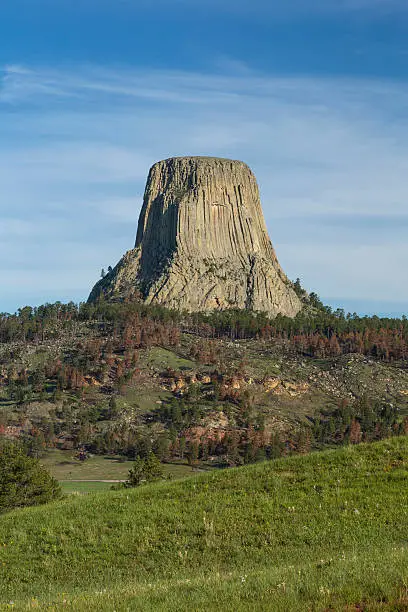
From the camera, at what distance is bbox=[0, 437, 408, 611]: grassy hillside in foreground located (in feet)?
51.4

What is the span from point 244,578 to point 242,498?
8078 mm

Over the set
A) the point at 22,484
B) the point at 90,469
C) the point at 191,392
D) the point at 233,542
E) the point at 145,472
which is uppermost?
the point at 233,542

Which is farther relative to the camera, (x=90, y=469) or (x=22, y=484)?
(x=90, y=469)

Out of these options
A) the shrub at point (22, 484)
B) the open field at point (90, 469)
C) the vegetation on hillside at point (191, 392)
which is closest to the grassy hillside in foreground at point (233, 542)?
the shrub at point (22, 484)

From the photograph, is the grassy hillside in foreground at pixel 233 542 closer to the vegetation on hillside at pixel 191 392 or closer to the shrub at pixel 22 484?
the shrub at pixel 22 484

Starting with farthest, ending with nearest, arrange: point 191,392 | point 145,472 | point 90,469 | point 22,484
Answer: point 191,392
point 90,469
point 145,472
point 22,484

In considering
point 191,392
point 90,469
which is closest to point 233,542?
point 90,469

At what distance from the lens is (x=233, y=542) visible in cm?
2189

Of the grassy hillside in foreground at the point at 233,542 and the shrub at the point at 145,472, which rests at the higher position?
the grassy hillside in foreground at the point at 233,542

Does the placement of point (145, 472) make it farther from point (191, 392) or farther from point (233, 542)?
point (191, 392)

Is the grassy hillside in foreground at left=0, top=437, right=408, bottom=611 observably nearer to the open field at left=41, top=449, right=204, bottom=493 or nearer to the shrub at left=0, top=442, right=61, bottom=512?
the shrub at left=0, top=442, right=61, bottom=512

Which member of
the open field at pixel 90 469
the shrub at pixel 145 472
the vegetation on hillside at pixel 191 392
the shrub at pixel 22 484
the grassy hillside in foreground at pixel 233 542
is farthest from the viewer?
the vegetation on hillside at pixel 191 392

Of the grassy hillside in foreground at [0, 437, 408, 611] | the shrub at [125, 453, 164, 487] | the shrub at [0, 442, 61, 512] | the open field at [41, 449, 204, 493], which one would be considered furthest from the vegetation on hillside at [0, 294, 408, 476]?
the grassy hillside in foreground at [0, 437, 408, 611]

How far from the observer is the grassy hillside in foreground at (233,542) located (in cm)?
1566
